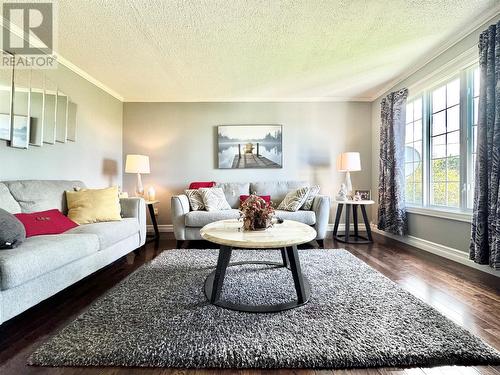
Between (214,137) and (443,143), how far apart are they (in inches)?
129

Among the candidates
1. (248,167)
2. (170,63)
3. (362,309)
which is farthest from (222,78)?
(362,309)

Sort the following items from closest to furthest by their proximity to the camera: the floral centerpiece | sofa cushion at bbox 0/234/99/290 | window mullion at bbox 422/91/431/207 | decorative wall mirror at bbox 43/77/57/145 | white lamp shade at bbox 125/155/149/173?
sofa cushion at bbox 0/234/99/290
the floral centerpiece
decorative wall mirror at bbox 43/77/57/145
window mullion at bbox 422/91/431/207
white lamp shade at bbox 125/155/149/173

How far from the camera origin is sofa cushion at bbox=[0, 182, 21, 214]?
1.91 meters

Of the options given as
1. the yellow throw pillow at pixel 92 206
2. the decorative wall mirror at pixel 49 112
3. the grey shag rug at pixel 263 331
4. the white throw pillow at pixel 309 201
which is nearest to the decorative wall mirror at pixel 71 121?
the decorative wall mirror at pixel 49 112

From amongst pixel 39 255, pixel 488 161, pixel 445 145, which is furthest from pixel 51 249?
pixel 445 145

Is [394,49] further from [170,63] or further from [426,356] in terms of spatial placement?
[426,356]

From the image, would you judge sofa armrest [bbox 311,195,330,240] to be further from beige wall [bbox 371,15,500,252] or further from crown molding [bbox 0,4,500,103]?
crown molding [bbox 0,4,500,103]

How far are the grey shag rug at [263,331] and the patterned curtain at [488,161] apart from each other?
96 cm

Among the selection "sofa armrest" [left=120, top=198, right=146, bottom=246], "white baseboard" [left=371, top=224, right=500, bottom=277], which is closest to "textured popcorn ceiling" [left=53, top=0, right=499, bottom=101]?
"sofa armrest" [left=120, top=198, right=146, bottom=246]

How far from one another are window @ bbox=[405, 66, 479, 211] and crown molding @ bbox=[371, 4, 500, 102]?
317 millimetres

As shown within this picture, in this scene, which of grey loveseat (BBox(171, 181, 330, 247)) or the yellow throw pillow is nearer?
the yellow throw pillow

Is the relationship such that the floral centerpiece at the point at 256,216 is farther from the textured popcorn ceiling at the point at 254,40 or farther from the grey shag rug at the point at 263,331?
the textured popcorn ceiling at the point at 254,40

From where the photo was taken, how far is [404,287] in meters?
1.90

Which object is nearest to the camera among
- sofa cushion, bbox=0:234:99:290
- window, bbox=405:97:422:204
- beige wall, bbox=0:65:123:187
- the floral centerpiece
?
sofa cushion, bbox=0:234:99:290
